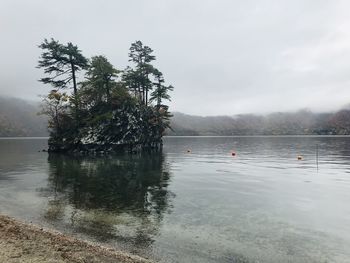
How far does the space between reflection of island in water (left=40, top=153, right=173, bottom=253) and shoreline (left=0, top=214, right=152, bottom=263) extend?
188 cm

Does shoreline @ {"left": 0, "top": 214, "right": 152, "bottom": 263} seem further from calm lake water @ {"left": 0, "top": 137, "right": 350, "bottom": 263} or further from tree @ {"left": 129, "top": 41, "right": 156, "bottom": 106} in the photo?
tree @ {"left": 129, "top": 41, "right": 156, "bottom": 106}

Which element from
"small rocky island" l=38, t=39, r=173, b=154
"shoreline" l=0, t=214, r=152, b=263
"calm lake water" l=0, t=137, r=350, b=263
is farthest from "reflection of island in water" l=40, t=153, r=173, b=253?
"small rocky island" l=38, t=39, r=173, b=154

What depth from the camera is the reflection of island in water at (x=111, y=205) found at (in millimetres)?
16078

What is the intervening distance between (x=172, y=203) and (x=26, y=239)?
1128 centimetres

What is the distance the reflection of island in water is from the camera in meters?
16.1

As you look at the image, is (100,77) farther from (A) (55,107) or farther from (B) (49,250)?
(B) (49,250)

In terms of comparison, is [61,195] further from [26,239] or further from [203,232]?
[203,232]

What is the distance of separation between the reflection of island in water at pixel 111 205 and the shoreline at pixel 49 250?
6.18ft

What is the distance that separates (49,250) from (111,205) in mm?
9918

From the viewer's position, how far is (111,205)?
2186 cm

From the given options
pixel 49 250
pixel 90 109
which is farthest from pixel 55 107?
pixel 49 250

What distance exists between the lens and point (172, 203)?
2264 centimetres

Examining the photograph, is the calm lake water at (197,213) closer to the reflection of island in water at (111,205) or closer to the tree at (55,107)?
the reflection of island in water at (111,205)

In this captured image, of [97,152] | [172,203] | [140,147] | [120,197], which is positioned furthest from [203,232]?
[140,147]
